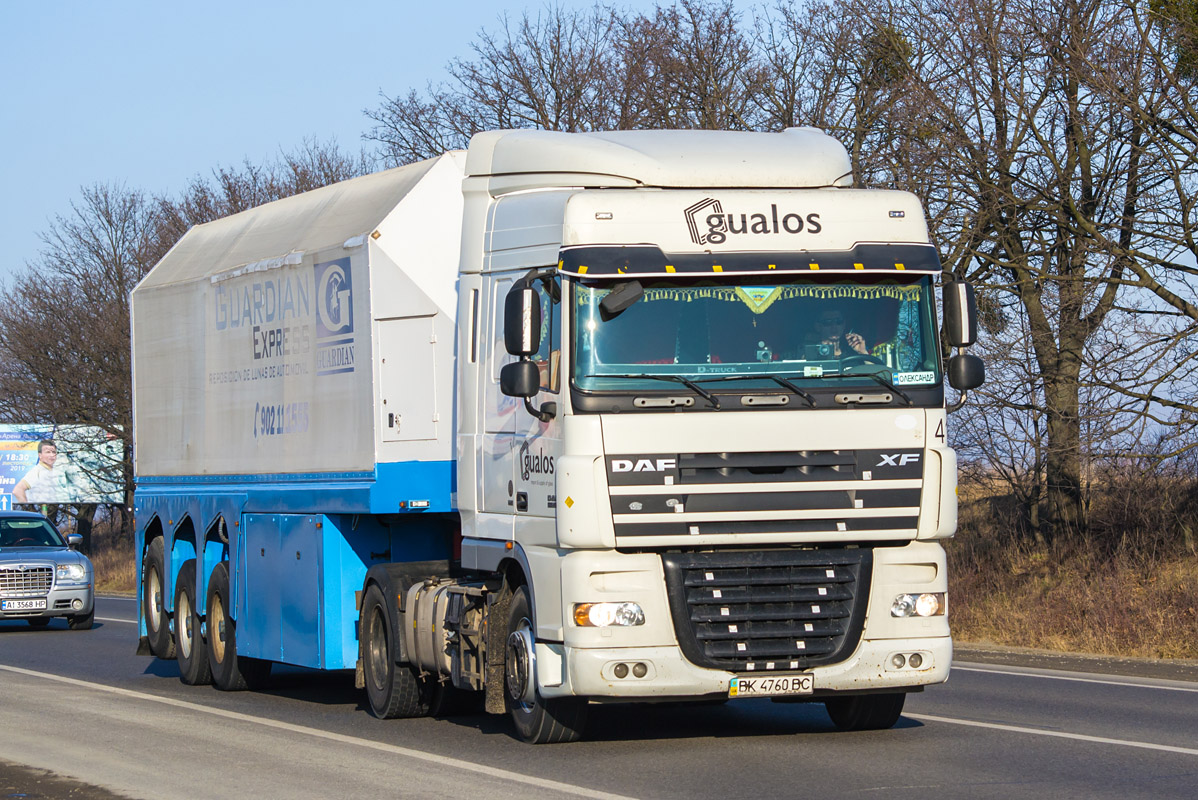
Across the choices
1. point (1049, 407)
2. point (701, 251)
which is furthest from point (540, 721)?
point (1049, 407)

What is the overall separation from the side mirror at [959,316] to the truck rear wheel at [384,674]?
4.67 m

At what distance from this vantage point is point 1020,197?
22.2m

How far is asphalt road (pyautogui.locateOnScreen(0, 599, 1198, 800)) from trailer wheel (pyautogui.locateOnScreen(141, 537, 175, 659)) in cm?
222

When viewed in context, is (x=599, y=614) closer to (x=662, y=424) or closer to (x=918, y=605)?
(x=662, y=424)

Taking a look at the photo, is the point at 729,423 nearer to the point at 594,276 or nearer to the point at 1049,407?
the point at 594,276

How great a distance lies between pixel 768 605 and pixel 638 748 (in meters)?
1.33

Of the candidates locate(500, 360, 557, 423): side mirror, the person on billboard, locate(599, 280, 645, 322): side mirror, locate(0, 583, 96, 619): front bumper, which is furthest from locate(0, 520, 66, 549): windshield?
the person on billboard

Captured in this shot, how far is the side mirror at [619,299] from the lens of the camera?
32.0 feet

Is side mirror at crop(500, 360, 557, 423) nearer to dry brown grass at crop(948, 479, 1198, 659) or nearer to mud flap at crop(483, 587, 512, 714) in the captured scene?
mud flap at crop(483, 587, 512, 714)

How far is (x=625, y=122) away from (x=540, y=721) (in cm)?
2364

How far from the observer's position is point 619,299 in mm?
9766

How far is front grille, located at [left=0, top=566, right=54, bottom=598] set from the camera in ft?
78.8

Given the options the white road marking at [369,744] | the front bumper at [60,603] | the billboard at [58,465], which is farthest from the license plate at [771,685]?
the billboard at [58,465]

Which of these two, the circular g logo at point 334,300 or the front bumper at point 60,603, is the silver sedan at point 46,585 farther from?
the circular g logo at point 334,300
